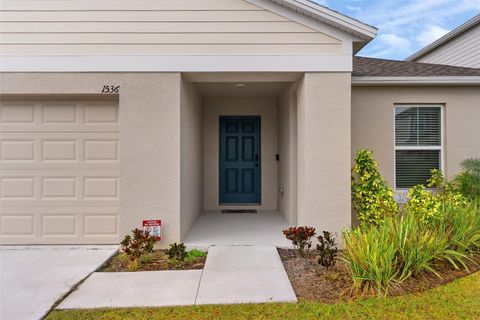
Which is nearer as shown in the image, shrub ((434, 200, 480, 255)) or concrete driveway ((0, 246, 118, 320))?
concrete driveway ((0, 246, 118, 320))

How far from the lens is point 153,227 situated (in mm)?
5164

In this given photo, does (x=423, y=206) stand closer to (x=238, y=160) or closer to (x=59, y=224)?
(x=238, y=160)

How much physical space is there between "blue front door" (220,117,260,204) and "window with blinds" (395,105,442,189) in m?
3.34

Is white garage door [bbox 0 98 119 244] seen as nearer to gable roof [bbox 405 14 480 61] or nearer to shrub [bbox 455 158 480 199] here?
shrub [bbox 455 158 480 199]

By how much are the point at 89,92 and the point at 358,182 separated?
16.4 feet

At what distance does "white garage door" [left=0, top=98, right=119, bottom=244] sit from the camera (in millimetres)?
5430

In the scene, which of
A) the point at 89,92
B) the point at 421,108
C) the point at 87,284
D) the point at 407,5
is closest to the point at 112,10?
the point at 89,92

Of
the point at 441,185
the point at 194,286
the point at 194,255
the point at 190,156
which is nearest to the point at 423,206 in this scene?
the point at 441,185

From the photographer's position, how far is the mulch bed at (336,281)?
3.57 metres

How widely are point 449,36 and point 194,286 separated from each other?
10.4 meters

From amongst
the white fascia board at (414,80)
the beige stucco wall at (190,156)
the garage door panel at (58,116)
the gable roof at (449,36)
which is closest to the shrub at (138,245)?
the beige stucco wall at (190,156)

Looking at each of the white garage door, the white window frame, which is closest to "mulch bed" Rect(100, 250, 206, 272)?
the white garage door

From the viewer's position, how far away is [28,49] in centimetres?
523

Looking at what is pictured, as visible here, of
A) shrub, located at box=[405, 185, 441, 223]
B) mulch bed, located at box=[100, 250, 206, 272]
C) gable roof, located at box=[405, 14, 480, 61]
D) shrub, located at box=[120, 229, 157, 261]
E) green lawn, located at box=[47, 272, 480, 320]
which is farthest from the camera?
gable roof, located at box=[405, 14, 480, 61]
